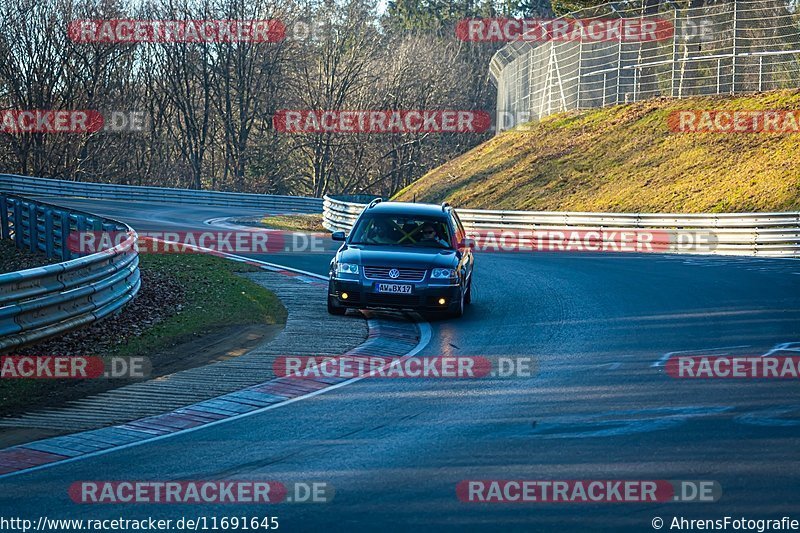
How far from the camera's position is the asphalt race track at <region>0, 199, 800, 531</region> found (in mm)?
6004

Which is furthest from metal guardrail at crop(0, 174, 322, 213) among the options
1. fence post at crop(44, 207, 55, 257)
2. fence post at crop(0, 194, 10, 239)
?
fence post at crop(44, 207, 55, 257)

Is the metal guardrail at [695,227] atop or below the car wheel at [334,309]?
atop

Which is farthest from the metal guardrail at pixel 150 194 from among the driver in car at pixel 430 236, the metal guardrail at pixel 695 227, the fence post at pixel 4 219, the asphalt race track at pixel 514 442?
the asphalt race track at pixel 514 442

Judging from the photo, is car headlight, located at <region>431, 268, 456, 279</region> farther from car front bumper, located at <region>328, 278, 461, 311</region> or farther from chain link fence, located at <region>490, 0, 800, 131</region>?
chain link fence, located at <region>490, 0, 800, 131</region>

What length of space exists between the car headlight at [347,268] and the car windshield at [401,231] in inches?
40.3

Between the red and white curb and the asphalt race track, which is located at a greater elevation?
the asphalt race track

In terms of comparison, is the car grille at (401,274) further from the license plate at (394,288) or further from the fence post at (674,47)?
the fence post at (674,47)

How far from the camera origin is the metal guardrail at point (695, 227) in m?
25.9

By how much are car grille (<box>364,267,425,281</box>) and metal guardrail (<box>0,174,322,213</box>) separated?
1396 inches

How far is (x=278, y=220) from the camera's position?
4138 cm

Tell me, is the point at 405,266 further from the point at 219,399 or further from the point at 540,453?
the point at 540,453

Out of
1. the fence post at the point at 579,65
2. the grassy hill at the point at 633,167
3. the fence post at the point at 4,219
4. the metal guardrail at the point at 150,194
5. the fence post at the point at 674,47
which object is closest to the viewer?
the fence post at the point at 4,219

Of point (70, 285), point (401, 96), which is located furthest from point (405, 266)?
point (401, 96)

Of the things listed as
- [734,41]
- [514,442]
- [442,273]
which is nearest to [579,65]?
[734,41]
